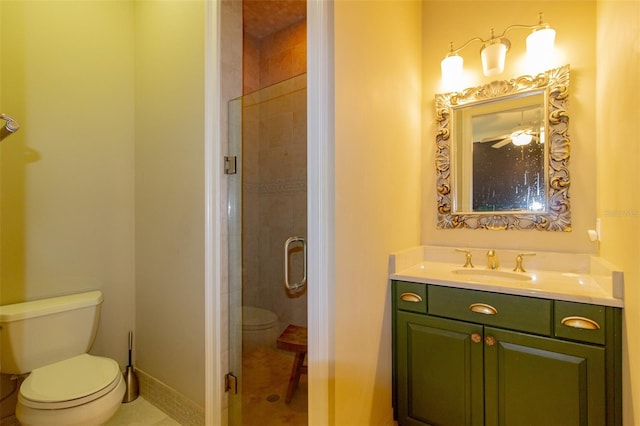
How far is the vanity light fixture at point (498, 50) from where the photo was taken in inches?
61.3

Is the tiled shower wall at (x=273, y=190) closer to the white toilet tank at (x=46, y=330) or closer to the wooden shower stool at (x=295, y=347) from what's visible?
the wooden shower stool at (x=295, y=347)

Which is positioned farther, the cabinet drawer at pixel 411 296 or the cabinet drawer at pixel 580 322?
the cabinet drawer at pixel 411 296

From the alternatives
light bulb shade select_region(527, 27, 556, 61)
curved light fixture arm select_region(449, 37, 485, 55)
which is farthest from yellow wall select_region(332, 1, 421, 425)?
light bulb shade select_region(527, 27, 556, 61)

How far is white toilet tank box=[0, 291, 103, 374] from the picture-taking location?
143 cm

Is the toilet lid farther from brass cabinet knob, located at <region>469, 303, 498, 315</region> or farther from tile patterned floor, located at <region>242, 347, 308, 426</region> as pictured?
brass cabinet knob, located at <region>469, 303, 498, 315</region>

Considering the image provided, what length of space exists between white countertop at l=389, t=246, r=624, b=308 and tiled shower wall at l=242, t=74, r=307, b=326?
0.64 m

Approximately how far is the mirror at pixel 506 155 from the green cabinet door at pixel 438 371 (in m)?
0.70

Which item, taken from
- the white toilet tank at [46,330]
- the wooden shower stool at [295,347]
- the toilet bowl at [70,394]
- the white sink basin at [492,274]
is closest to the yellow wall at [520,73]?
the white sink basin at [492,274]

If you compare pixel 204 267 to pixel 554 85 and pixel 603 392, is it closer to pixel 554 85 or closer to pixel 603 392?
pixel 603 392

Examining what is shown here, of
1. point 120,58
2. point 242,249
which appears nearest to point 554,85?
point 242,249

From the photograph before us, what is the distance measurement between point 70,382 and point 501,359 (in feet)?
6.42

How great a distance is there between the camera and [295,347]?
1.63 meters

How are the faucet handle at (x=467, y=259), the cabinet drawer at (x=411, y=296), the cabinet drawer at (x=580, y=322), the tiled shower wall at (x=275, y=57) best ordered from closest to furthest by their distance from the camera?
1. the cabinet drawer at (x=580, y=322)
2. the cabinet drawer at (x=411, y=296)
3. the faucet handle at (x=467, y=259)
4. the tiled shower wall at (x=275, y=57)

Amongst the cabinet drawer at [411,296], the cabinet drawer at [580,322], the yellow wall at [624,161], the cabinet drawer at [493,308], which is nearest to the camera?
the yellow wall at [624,161]
